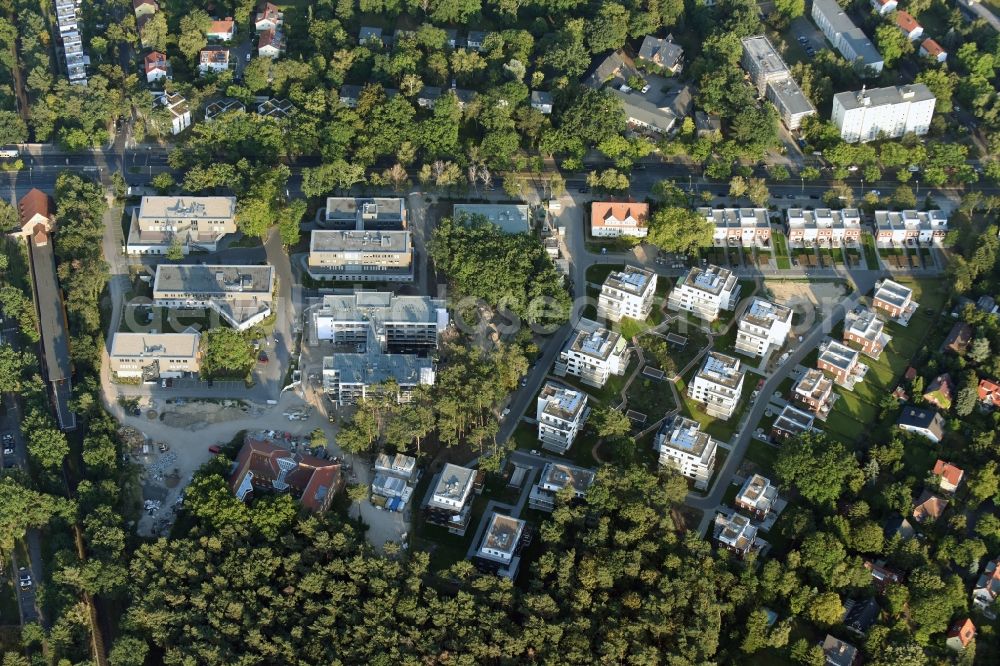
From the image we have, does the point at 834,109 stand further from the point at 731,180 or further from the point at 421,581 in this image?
the point at 421,581

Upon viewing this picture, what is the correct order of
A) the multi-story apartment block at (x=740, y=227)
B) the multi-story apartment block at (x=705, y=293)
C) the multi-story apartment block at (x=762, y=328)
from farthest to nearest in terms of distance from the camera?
1. the multi-story apartment block at (x=740, y=227)
2. the multi-story apartment block at (x=705, y=293)
3. the multi-story apartment block at (x=762, y=328)

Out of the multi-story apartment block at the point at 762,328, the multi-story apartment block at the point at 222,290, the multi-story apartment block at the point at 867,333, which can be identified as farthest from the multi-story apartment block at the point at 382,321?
the multi-story apartment block at the point at 867,333

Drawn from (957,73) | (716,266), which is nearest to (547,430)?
(716,266)

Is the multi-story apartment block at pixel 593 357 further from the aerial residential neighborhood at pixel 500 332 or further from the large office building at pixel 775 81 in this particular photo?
the large office building at pixel 775 81

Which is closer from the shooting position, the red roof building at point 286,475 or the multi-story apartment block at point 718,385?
the red roof building at point 286,475

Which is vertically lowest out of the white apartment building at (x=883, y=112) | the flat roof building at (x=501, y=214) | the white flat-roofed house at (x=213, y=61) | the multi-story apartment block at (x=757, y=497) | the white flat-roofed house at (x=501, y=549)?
the white flat-roofed house at (x=501, y=549)

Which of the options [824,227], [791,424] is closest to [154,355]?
[791,424]

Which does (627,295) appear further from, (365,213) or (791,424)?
(365,213)

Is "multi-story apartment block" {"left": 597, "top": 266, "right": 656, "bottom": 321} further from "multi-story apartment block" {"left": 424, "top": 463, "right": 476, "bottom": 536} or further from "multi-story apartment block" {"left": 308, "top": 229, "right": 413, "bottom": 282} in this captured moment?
"multi-story apartment block" {"left": 424, "top": 463, "right": 476, "bottom": 536}
